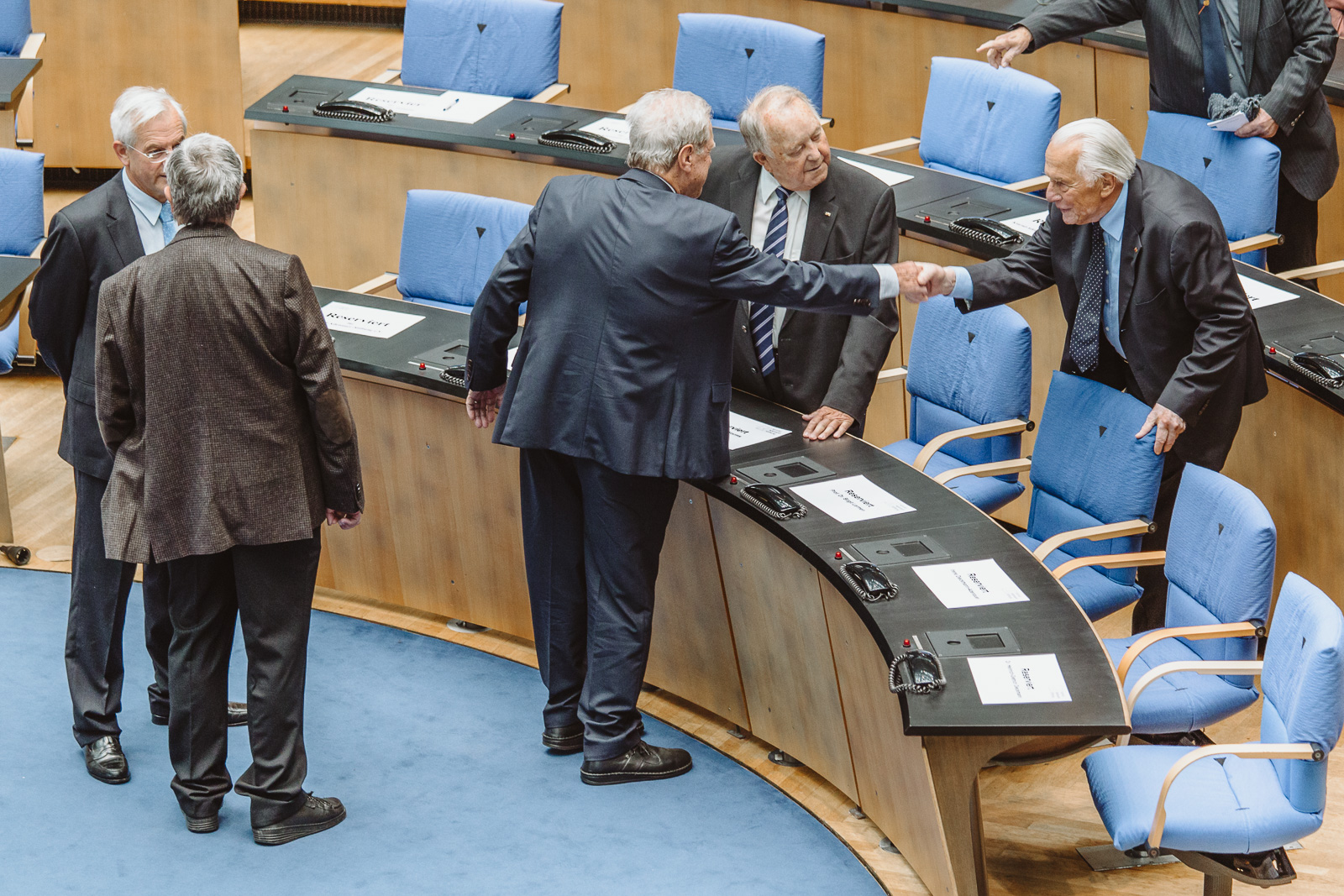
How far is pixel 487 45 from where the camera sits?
6336 mm

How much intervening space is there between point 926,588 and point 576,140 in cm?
285

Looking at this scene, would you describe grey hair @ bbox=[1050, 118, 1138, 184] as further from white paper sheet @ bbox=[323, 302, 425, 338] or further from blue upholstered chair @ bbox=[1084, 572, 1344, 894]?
white paper sheet @ bbox=[323, 302, 425, 338]

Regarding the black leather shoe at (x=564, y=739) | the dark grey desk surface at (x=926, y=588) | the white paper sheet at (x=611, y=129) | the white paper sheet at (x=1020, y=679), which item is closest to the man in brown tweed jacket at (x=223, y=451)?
the black leather shoe at (x=564, y=739)

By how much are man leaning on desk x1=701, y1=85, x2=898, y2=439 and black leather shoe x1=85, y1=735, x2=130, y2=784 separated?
184cm

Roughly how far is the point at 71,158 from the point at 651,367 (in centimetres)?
498

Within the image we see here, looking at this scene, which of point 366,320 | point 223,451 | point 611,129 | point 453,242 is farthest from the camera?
point 611,129

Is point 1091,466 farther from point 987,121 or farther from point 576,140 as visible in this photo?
point 576,140

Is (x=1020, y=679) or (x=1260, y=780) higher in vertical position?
(x=1020, y=679)

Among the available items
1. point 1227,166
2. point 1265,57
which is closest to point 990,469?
point 1227,166

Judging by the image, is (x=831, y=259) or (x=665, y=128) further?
(x=831, y=259)

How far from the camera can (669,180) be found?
11.2ft

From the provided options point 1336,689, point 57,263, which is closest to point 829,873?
point 1336,689

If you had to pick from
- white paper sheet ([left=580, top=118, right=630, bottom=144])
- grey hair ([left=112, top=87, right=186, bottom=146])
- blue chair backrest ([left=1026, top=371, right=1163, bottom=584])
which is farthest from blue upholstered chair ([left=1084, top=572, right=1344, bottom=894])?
white paper sheet ([left=580, top=118, right=630, bottom=144])

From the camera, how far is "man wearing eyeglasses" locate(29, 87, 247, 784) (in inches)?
139
